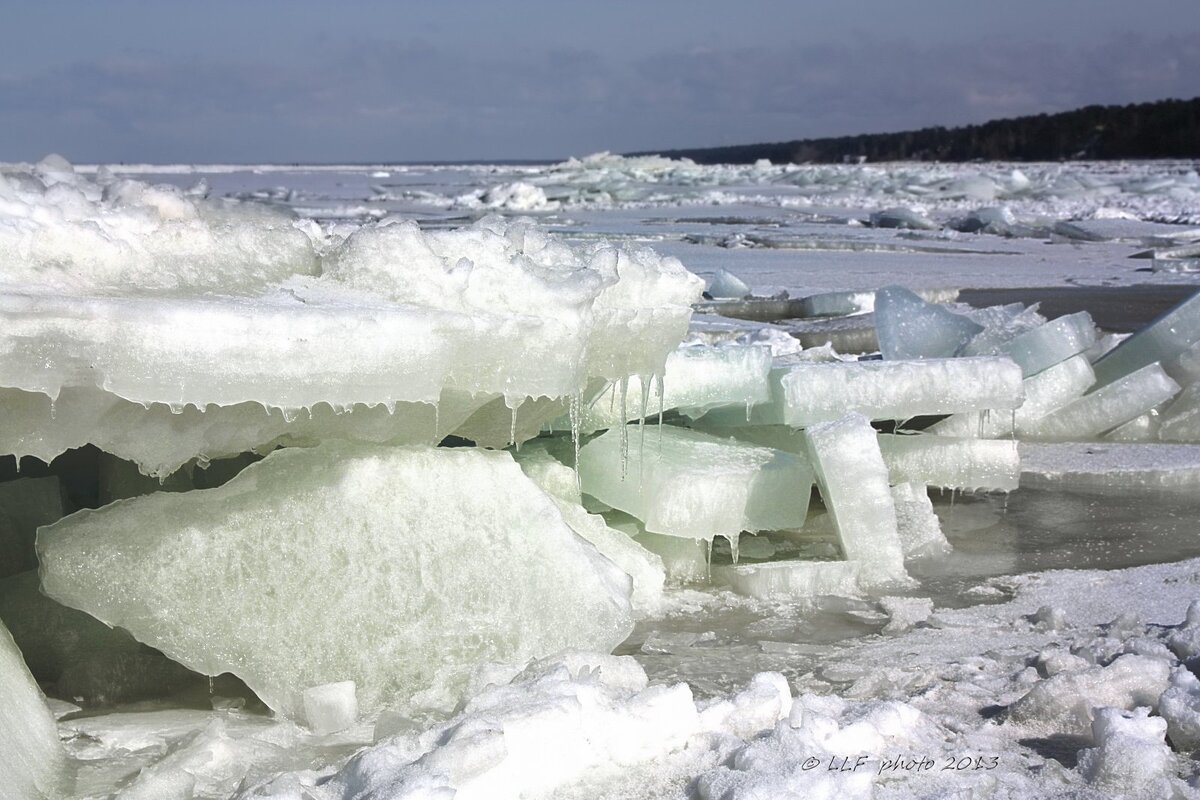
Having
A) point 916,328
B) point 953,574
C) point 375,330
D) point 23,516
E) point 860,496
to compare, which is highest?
point 375,330

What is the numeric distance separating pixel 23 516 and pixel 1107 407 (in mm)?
3514

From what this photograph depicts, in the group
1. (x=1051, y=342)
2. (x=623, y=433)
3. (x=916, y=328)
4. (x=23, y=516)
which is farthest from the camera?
(x=916, y=328)

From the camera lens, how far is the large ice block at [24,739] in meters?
1.72

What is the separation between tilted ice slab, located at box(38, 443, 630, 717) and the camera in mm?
2104

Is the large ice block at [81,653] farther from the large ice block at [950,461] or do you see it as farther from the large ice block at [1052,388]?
the large ice block at [1052,388]

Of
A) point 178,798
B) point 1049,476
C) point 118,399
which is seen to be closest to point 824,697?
point 178,798

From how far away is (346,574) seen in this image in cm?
221

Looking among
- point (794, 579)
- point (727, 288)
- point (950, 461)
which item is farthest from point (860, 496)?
point (727, 288)

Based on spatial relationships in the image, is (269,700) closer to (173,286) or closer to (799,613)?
(173,286)

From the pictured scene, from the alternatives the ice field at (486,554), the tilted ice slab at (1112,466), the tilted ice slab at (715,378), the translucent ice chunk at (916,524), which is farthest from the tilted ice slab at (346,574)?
the tilted ice slab at (1112,466)

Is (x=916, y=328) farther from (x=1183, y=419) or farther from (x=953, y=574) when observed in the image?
(x=953, y=574)

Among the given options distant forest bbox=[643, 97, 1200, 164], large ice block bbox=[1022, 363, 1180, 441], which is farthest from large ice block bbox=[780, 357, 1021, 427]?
distant forest bbox=[643, 97, 1200, 164]

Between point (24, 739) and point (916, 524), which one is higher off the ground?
point (24, 739)

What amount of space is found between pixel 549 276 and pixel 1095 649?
4.19ft
